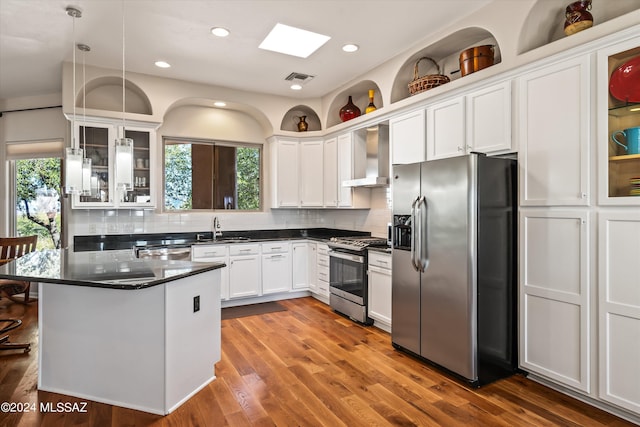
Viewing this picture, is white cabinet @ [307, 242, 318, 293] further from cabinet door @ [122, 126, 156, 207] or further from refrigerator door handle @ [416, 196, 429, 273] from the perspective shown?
refrigerator door handle @ [416, 196, 429, 273]

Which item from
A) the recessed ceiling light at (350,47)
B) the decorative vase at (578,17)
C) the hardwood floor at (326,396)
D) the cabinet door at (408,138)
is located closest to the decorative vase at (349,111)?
the cabinet door at (408,138)

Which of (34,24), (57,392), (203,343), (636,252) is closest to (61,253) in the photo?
(57,392)

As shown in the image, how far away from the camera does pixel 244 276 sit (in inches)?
191

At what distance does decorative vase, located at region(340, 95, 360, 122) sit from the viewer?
4.96 m

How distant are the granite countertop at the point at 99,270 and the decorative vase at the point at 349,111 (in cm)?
308

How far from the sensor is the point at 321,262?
5.02m

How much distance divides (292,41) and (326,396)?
3.21 m

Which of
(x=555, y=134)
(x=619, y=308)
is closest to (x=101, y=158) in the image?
(x=555, y=134)

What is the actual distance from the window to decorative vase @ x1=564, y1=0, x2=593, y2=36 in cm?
422

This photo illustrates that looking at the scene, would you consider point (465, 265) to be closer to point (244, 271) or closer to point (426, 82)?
point (426, 82)

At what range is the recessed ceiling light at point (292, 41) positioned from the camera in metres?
3.43

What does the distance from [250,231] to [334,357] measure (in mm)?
2784

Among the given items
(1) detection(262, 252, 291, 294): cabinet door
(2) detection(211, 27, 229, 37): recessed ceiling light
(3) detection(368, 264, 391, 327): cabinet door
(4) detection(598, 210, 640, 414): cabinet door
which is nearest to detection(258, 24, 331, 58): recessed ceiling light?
(2) detection(211, 27, 229, 37): recessed ceiling light

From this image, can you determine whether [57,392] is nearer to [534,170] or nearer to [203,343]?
[203,343]
